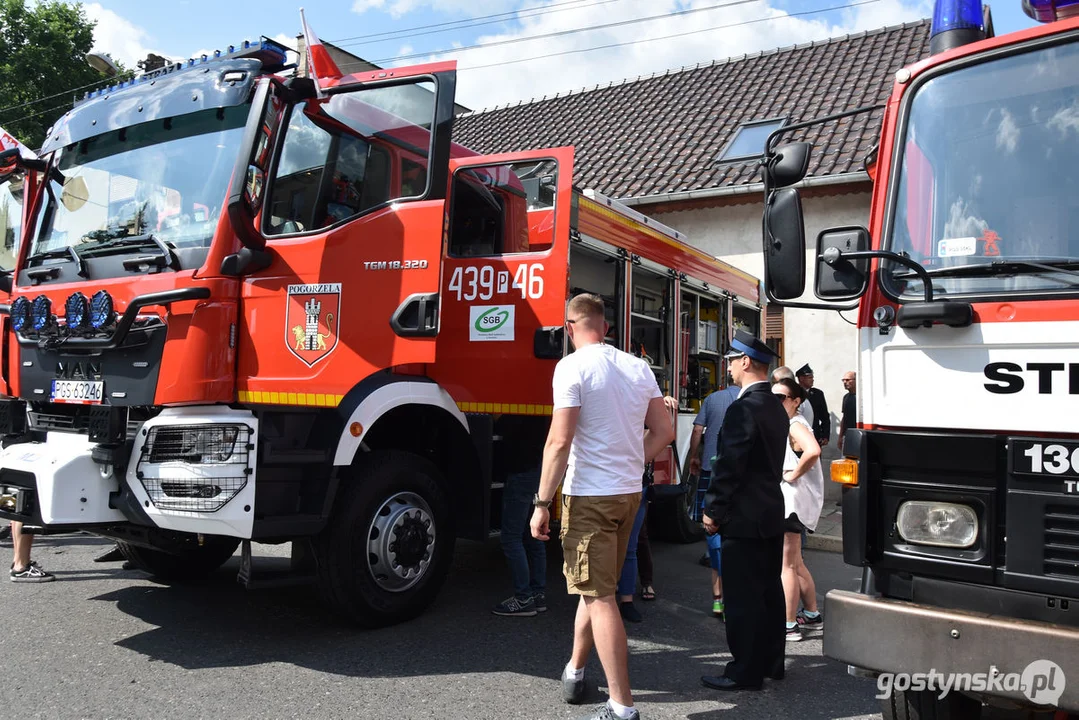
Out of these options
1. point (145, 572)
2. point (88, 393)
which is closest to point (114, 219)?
point (88, 393)

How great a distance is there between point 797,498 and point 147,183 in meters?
4.12

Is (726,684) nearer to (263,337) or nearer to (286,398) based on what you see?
(286,398)

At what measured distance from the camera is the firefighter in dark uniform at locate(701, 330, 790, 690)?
13.6 ft

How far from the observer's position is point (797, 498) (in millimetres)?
4969

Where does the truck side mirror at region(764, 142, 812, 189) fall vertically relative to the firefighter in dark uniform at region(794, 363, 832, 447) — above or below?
above

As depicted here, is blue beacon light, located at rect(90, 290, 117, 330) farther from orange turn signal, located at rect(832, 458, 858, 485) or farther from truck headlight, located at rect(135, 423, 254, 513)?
orange turn signal, located at rect(832, 458, 858, 485)

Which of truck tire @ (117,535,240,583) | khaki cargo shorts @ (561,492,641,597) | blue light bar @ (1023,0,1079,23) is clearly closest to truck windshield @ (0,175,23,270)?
truck tire @ (117,535,240,583)

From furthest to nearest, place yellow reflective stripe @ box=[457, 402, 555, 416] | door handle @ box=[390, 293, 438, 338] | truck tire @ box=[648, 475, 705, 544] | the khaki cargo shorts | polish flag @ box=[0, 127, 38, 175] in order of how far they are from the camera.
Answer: truck tire @ box=[648, 475, 705, 544] < yellow reflective stripe @ box=[457, 402, 555, 416] < polish flag @ box=[0, 127, 38, 175] < door handle @ box=[390, 293, 438, 338] < the khaki cargo shorts

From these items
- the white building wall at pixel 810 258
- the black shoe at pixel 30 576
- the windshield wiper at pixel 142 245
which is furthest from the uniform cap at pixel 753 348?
the white building wall at pixel 810 258

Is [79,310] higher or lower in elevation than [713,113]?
lower

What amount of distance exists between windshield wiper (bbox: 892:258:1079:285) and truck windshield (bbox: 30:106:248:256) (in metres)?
3.47

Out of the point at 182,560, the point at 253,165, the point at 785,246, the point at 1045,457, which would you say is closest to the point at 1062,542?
the point at 1045,457

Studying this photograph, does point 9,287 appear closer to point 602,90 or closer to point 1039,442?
point 1039,442

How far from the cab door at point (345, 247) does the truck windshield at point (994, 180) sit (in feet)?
8.03
